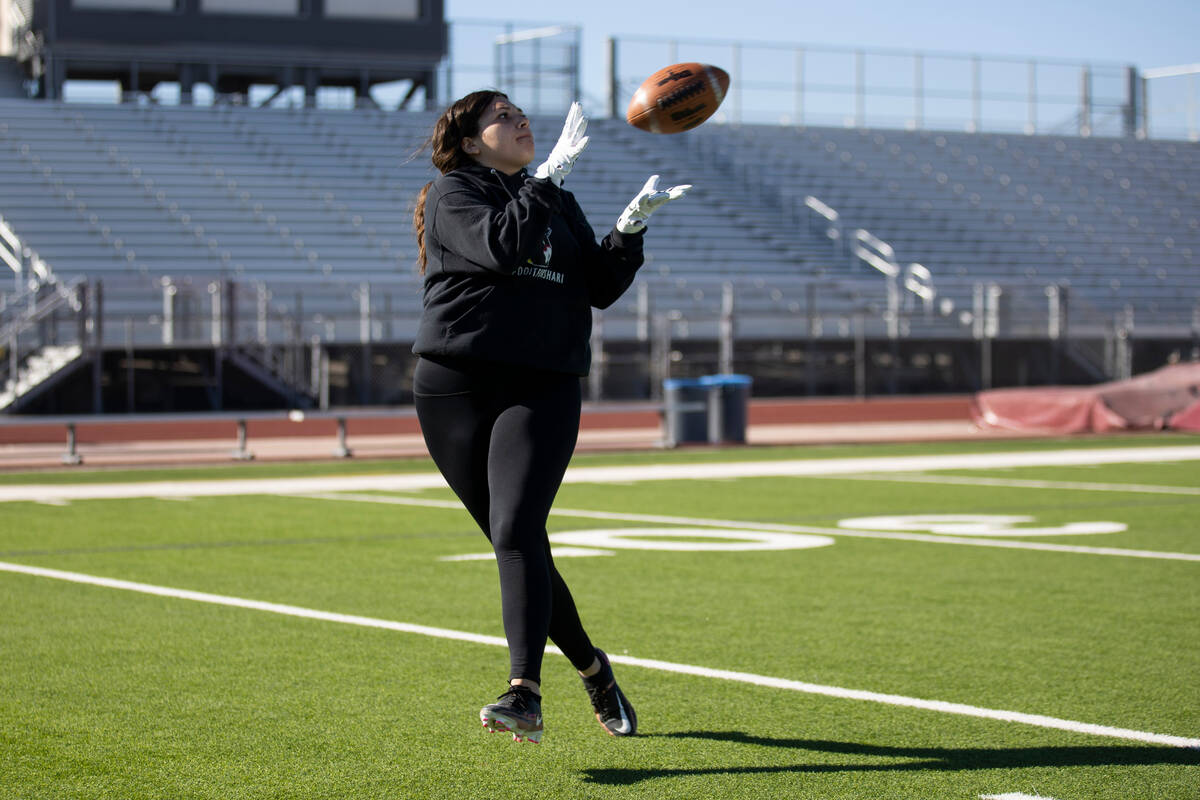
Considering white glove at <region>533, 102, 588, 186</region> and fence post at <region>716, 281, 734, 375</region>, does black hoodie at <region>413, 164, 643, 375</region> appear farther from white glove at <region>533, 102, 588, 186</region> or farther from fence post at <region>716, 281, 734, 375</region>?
fence post at <region>716, 281, 734, 375</region>

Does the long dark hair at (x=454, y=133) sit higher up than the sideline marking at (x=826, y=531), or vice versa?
the long dark hair at (x=454, y=133)

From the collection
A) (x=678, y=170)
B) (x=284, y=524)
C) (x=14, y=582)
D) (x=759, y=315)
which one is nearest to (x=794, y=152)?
(x=678, y=170)

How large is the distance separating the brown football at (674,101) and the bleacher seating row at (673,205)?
1877 cm

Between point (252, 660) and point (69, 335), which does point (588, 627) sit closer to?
point (252, 660)

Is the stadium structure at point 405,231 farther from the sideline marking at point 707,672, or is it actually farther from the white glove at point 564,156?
the white glove at point 564,156

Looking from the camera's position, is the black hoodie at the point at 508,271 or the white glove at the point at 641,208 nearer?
the black hoodie at the point at 508,271

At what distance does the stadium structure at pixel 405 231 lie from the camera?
837 inches

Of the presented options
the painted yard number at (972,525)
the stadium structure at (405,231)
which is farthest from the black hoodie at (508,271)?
the stadium structure at (405,231)

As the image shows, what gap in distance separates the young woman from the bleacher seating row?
19.4m

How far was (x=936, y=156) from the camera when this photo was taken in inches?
1480

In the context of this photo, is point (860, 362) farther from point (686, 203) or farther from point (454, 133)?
point (454, 133)

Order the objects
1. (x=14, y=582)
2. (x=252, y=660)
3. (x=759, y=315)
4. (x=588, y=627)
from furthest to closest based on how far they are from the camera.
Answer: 1. (x=759, y=315)
2. (x=14, y=582)
3. (x=588, y=627)
4. (x=252, y=660)

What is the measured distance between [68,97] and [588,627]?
2948cm

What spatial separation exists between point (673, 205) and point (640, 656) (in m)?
28.1
